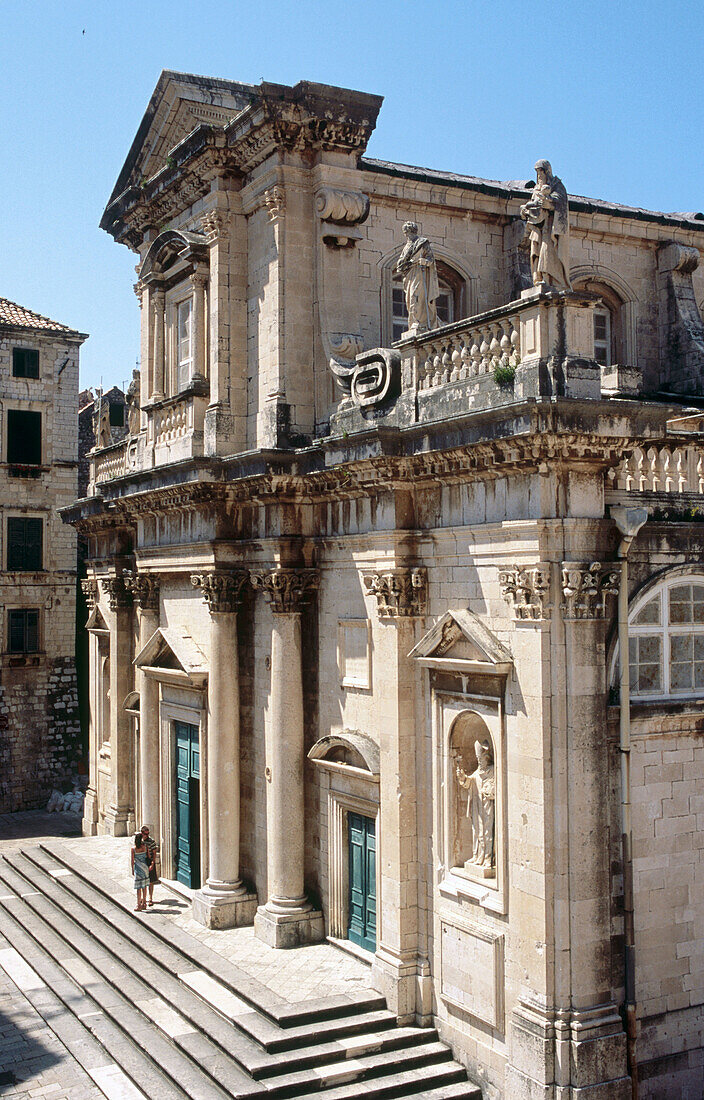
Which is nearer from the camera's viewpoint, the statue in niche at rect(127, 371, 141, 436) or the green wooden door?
the green wooden door

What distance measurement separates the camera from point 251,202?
1762 cm

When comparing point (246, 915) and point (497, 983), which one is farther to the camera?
point (246, 915)

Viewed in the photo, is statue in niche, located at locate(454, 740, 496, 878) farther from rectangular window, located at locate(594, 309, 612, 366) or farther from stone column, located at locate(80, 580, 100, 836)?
stone column, located at locate(80, 580, 100, 836)

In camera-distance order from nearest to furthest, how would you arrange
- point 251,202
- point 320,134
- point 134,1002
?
point 134,1002
point 320,134
point 251,202

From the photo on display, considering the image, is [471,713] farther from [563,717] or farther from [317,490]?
[317,490]

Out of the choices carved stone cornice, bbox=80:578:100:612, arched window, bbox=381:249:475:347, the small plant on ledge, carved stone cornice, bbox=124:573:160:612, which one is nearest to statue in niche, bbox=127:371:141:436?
carved stone cornice, bbox=124:573:160:612

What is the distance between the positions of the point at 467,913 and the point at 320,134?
1178cm

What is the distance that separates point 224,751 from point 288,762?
174 cm

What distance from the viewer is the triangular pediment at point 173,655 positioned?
1889cm

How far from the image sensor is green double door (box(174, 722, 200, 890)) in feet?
64.1

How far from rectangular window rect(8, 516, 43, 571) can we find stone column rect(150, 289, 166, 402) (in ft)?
45.7

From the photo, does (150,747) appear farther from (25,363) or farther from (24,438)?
(25,363)

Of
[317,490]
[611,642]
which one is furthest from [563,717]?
[317,490]

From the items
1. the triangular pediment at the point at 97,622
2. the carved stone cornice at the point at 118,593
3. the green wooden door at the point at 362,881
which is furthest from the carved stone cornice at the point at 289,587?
the triangular pediment at the point at 97,622
